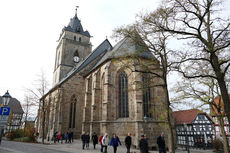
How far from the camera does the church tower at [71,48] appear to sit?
33.2m

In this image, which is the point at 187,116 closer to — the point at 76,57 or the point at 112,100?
the point at 112,100

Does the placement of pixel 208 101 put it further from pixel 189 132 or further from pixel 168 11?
pixel 189 132

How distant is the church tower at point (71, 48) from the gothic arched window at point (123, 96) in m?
17.1

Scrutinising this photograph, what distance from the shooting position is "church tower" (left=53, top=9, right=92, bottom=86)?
3325cm

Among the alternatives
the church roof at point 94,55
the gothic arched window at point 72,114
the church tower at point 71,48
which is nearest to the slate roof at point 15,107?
the church tower at point 71,48

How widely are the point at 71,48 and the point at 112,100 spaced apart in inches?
843

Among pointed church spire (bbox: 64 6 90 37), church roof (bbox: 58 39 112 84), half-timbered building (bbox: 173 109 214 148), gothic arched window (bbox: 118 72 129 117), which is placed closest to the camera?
gothic arched window (bbox: 118 72 129 117)

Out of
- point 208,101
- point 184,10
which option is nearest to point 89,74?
point 208,101

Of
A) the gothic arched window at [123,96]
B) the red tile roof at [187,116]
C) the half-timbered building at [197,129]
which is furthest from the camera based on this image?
the red tile roof at [187,116]

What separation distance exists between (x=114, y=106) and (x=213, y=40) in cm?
1121

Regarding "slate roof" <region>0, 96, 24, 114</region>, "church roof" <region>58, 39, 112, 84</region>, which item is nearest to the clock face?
"church roof" <region>58, 39, 112, 84</region>

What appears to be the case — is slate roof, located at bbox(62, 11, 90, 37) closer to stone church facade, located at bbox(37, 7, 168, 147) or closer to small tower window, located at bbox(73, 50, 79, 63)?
small tower window, located at bbox(73, 50, 79, 63)

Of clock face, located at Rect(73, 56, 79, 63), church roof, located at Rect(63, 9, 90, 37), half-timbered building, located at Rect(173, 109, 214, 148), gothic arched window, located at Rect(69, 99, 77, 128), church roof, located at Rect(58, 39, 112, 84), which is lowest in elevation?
half-timbered building, located at Rect(173, 109, 214, 148)

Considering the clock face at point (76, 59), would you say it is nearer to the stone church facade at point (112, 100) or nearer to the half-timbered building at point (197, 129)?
the stone church facade at point (112, 100)
